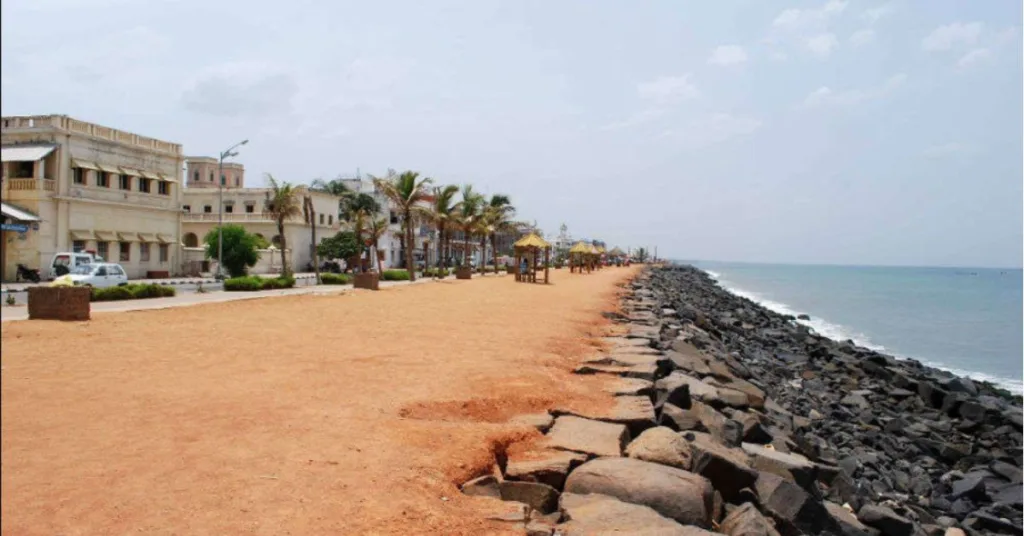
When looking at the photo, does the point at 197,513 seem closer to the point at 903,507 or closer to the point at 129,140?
the point at 903,507

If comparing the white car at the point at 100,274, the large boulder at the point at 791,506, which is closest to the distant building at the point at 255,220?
the white car at the point at 100,274

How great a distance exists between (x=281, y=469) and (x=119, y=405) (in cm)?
259

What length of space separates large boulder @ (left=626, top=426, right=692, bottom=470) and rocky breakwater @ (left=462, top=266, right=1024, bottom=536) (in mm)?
17

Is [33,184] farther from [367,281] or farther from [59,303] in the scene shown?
[59,303]

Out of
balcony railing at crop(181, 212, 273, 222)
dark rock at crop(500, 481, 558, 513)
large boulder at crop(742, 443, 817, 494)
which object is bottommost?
large boulder at crop(742, 443, 817, 494)

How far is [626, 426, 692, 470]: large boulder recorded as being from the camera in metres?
6.06

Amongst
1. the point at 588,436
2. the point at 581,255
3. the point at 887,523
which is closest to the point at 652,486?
the point at 588,436

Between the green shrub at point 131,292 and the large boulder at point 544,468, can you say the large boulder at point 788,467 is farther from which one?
the green shrub at point 131,292

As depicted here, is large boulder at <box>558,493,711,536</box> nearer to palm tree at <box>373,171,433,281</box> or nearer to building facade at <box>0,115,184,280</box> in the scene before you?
building facade at <box>0,115,184,280</box>

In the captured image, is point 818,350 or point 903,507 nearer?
point 903,507

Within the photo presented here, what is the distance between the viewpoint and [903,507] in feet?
29.0

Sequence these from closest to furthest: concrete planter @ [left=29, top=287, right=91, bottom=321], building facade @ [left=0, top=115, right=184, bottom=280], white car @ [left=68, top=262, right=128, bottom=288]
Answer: concrete planter @ [left=29, top=287, right=91, bottom=321] < white car @ [left=68, top=262, right=128, bottom=288] < building facade @ [left=0, top=115, right=184, bottom=280]

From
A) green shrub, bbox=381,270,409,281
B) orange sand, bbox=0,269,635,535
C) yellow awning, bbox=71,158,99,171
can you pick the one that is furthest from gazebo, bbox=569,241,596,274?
orange sand, bbox=0,269,635,535

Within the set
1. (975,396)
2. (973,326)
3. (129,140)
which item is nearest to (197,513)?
(975,396)
